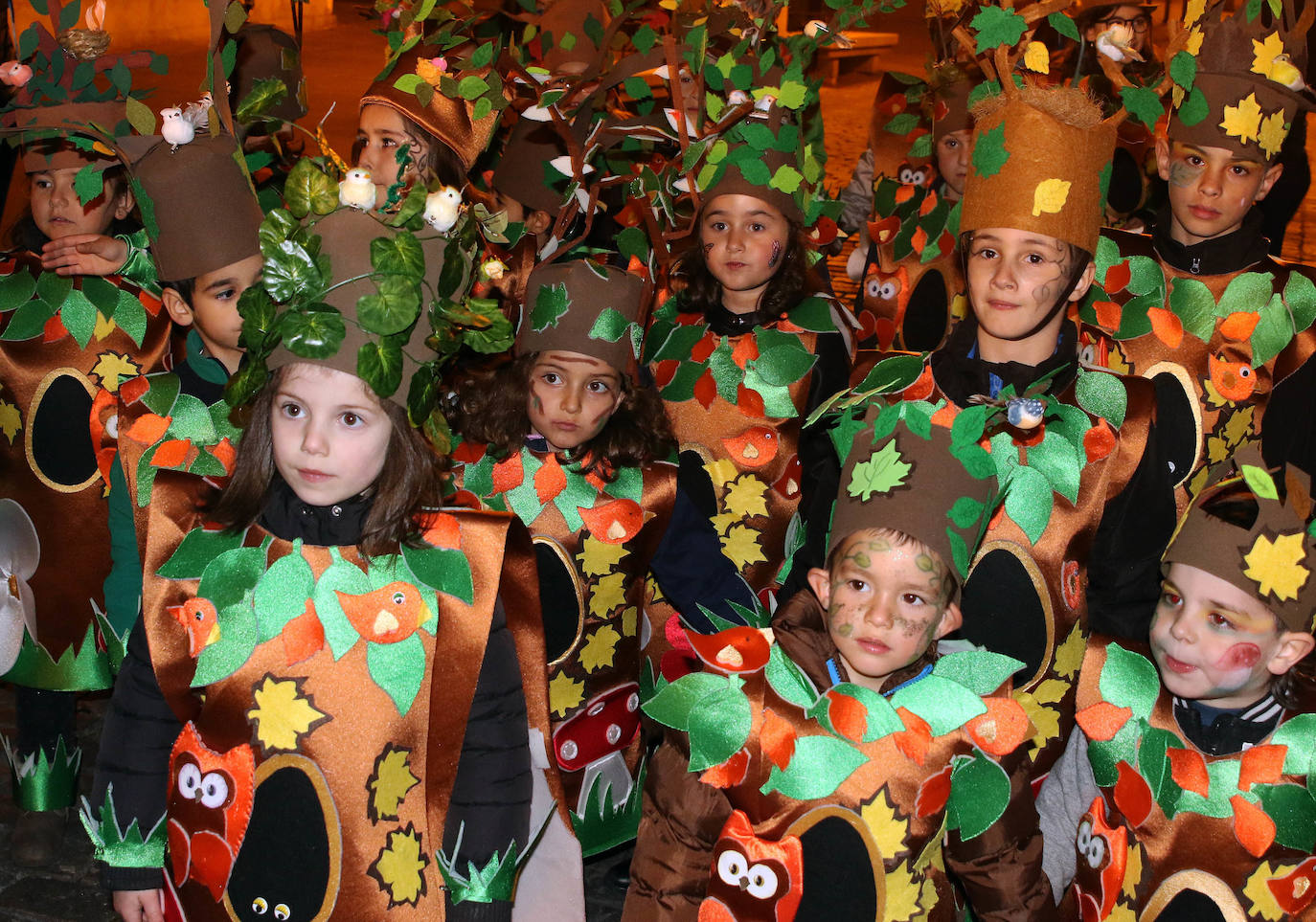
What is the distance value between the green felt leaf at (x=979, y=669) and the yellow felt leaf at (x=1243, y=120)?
1938 mm

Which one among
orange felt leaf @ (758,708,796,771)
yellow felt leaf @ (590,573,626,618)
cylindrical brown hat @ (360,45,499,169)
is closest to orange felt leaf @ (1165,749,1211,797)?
orange felt leaf @ (758,708,796,771)

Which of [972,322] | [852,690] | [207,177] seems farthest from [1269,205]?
[207,177]

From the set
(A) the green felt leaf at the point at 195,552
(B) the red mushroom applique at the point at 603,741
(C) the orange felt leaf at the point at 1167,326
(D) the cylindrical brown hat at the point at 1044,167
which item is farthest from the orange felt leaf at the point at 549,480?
(C) the orange felt leaf at the point at 1167,326

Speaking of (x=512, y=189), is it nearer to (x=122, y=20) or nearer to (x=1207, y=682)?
(x=1207, y=682)

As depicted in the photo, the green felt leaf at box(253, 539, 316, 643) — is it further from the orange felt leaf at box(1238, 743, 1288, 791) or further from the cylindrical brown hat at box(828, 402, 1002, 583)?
the orange felt leaf at box(1238, 743, 1288, 791)

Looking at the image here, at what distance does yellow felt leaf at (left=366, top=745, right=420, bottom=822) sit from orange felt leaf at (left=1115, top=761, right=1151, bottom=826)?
1.33 meters

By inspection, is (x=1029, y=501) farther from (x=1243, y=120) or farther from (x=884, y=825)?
(x=1243, y=120)

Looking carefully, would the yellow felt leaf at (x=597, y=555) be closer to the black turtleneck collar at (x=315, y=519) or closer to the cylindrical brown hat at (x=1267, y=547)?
the black turtleneck collar at (x=315, y=519)

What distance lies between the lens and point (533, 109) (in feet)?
11.5

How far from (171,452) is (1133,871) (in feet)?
7.09

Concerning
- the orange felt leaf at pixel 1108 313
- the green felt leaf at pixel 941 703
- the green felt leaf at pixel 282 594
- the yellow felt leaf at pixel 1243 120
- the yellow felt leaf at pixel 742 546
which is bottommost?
the yellow felt leaf at pixel 742 546

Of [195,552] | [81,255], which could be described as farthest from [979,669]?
[81,255]

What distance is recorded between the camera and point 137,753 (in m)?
2.46

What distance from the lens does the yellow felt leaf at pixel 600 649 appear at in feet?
11.3
